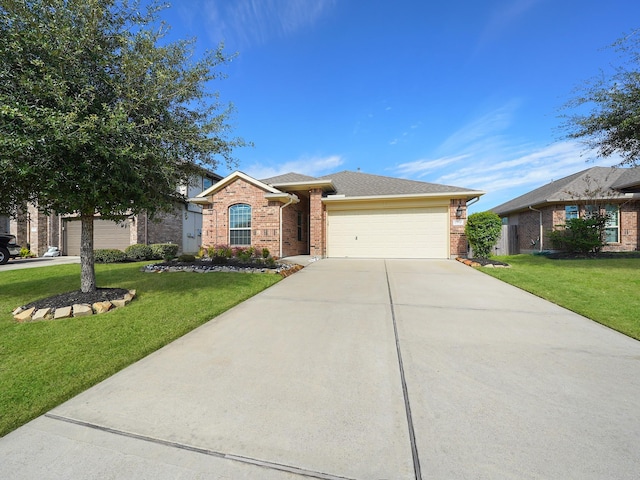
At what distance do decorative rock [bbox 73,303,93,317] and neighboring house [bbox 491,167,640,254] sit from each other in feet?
55.5

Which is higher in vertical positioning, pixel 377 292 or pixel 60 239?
pixel 60 239

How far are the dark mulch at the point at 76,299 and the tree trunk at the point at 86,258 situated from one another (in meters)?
0.17

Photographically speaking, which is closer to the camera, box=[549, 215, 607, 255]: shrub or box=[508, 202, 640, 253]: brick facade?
box=[549, 215, 607, 255]: shrub

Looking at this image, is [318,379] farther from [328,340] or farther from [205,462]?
[205,462]

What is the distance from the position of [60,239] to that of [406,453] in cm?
2081

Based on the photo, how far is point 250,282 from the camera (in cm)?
668

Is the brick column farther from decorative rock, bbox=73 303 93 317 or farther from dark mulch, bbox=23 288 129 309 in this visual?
decorative rock, bbox=73 303 93 317

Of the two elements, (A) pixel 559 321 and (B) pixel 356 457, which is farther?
(A) pixel 559 321

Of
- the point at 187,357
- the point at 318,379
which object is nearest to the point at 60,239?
the point at 187,357

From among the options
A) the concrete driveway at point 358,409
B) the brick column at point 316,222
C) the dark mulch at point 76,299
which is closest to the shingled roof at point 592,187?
the brick column at point 316,222

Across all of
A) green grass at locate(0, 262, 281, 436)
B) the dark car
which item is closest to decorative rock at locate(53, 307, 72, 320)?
green grass at locate(0, 262, 281, 436)

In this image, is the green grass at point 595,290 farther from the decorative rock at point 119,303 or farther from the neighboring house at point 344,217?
the decorative rock at point 119,303

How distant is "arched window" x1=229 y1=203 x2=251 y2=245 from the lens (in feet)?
40.3

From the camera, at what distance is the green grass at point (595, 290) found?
4.00m
